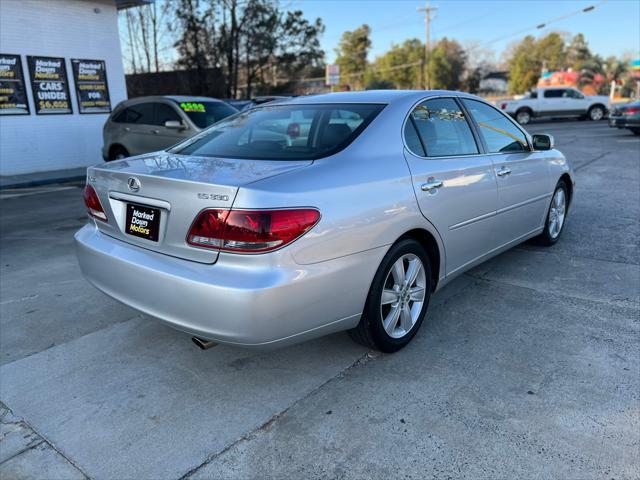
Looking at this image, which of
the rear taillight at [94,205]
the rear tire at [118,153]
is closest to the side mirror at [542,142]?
the rear taillight at [94,205]

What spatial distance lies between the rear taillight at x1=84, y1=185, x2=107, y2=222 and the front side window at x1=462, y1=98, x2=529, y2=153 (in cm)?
280

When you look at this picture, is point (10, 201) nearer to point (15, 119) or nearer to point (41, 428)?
point (15, 119)

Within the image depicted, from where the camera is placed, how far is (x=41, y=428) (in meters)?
2.55

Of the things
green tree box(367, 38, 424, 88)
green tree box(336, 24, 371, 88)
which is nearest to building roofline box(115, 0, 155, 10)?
green tree box(367, 38, 424, 88)

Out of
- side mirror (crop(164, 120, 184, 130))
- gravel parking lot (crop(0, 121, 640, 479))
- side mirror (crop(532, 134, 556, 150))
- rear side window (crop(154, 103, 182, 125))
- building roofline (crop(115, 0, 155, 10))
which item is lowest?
gravel parking lot (crop(0, 121, 640, 479))

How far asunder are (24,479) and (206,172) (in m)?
1.65

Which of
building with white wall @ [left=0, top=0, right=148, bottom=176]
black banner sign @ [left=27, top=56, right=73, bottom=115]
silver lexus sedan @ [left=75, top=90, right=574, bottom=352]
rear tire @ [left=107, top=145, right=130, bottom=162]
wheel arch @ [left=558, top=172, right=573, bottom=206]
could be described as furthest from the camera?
black banner sign @ [left=27, top=56, right=73, bottom=115]

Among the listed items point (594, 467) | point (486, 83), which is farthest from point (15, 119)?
point (486, 83)

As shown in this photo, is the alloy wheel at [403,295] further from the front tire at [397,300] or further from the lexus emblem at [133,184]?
the lexus emblem at [133,184]

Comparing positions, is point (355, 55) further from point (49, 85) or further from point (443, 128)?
point (443, 128)

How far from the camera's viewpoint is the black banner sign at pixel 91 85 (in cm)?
1256

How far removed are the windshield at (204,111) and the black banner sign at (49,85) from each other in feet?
15.4

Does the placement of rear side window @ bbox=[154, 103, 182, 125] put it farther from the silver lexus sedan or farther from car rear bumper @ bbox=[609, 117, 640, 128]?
car rear bumper @ bbox=[609, 117, 640, 128]

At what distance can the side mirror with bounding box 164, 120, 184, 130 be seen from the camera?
8.67 m
